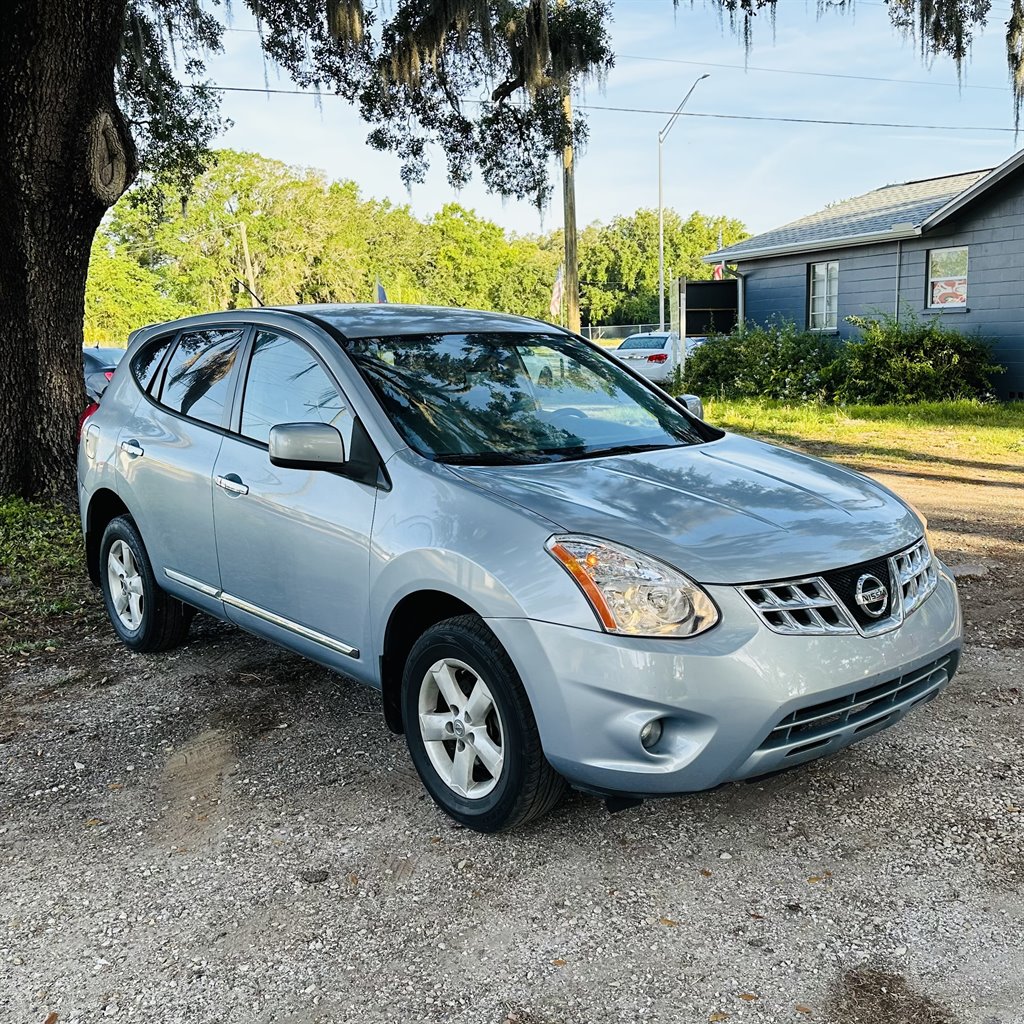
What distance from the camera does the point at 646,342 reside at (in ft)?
84.6

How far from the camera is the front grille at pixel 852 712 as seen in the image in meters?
3.02

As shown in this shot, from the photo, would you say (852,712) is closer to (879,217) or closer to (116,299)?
(879,217)

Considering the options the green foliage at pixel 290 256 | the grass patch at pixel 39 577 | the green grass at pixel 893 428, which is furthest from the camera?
the green foliage at pixel 290 256

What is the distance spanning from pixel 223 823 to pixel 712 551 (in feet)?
6.42

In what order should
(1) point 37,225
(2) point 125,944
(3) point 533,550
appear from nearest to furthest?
1. (2) point 125,944
2. (3) point 533,550
3. (1) point 37,225

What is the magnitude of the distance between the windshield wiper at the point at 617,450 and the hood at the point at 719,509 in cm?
7

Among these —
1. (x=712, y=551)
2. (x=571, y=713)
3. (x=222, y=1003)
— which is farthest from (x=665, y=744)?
(x=222, y=1003)

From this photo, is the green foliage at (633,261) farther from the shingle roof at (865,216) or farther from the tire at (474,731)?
the tire at (474,731)

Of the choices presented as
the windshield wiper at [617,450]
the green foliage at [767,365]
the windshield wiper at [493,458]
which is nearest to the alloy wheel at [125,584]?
the windshield wiper at [493,458]

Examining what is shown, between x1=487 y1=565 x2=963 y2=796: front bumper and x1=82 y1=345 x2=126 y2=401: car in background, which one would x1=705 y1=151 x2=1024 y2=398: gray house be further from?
x1=487 y1=565 x2=963 y2=796: front bumper

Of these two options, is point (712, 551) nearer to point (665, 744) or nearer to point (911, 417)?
point (665, 744)

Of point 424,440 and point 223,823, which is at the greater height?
point 424,440

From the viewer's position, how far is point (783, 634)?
9.77 ft

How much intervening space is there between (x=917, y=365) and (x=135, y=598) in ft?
48.7
